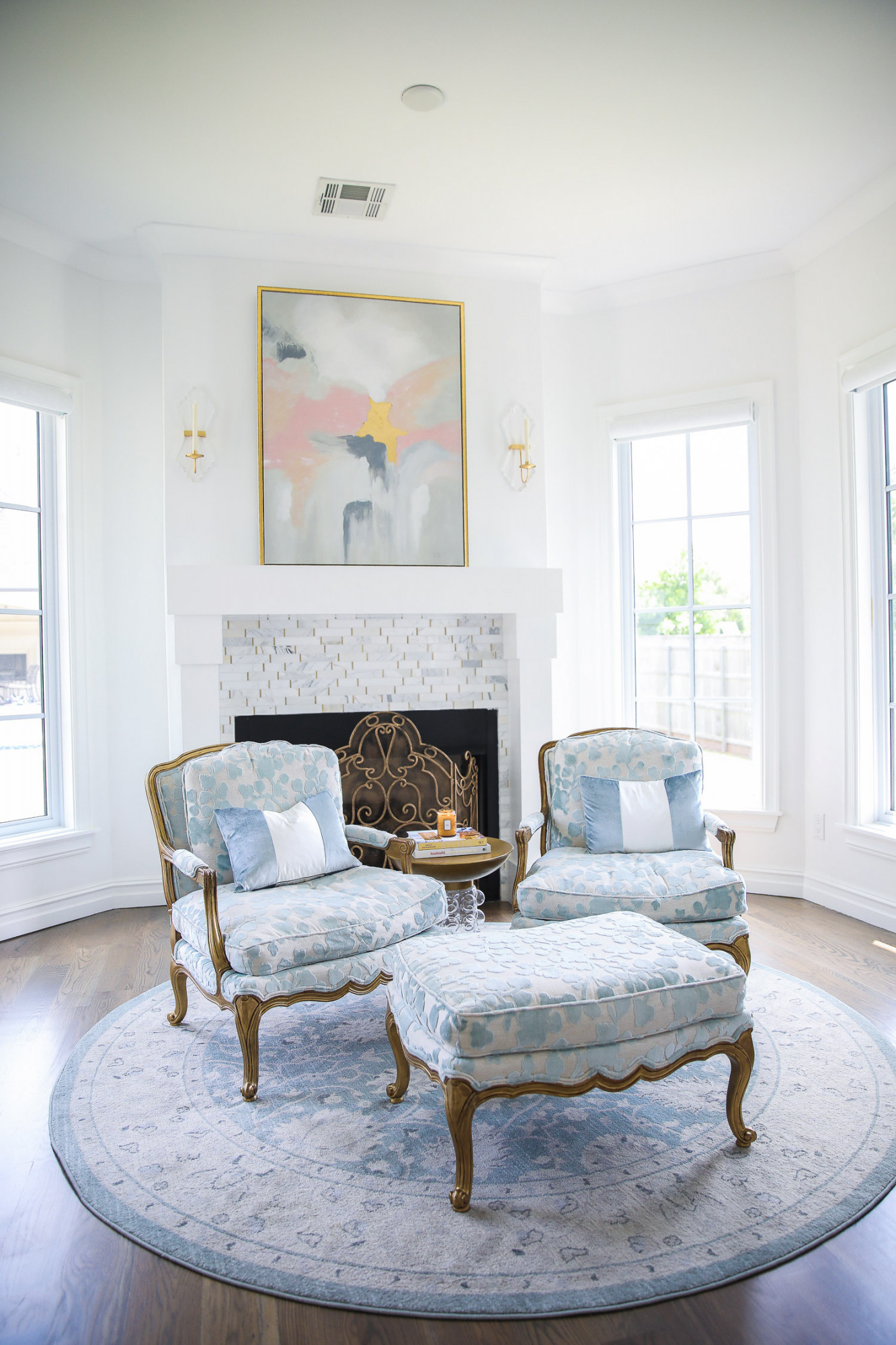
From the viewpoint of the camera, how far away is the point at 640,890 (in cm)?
288

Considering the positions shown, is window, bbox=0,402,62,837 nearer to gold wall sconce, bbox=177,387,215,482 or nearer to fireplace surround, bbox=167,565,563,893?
fireplace surround, bbox=167,565,563,893

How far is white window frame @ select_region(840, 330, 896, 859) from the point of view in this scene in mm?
4012

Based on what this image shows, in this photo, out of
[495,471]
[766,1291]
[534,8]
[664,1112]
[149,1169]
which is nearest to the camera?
[766,1291]

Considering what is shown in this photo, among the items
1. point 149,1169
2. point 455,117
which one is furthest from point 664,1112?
point 455,117

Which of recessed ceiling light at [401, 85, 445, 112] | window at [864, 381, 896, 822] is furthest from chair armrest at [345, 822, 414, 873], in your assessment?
recessed ceiling light at [401, 85, 445, 112]

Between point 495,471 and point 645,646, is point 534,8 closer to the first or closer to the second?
point 495,471

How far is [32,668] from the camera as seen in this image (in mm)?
4211

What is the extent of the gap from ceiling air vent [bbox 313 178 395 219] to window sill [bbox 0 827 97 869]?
3000mm

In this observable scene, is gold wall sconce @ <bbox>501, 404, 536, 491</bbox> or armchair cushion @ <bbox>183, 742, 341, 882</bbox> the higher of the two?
gold wall sconce @ <bbox>501, 404, 536, 491</bbox>

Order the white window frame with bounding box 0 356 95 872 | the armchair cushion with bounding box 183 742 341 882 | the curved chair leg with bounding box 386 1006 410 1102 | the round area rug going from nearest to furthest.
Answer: the round area rug, the curved chair leg with bounding box 386 1006 410 1102, the armchair cushion with bounding box 183 742 341 882, the white window frame with bounding box 0 356 95 872

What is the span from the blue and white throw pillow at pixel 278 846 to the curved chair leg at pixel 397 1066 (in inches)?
25.9

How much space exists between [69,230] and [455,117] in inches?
75.8

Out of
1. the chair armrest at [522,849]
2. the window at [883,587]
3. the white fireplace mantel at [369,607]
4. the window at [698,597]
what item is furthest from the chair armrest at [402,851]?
the window at [883,587]

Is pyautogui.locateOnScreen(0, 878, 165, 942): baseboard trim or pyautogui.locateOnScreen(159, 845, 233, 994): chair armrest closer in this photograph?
Result: pyautogui.locateOnScreen(159, 845, 233, 994): chair armrest
